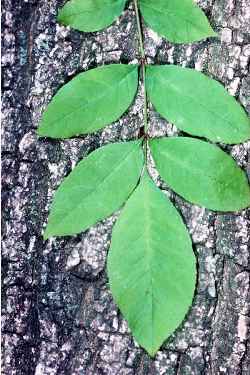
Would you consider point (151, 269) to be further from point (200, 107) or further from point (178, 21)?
point (178, 21)

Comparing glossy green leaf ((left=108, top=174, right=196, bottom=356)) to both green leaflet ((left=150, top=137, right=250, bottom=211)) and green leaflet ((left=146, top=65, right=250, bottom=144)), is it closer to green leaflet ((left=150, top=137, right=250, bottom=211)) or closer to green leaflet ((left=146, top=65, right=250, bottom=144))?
green leaflet ((left=150, top=137, right=250, bottom=211))

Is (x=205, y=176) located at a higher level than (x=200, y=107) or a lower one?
lower

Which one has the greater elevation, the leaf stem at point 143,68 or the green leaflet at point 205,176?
the leaf stem at point 143,68

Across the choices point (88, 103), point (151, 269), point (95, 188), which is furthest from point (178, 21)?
point (151, 269)

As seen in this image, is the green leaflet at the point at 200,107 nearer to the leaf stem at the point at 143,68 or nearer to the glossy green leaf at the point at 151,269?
the leaf stem at the point at 143,68

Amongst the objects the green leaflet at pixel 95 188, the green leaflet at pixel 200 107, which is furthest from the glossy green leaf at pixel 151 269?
the green leaflet at pixel 200 107
